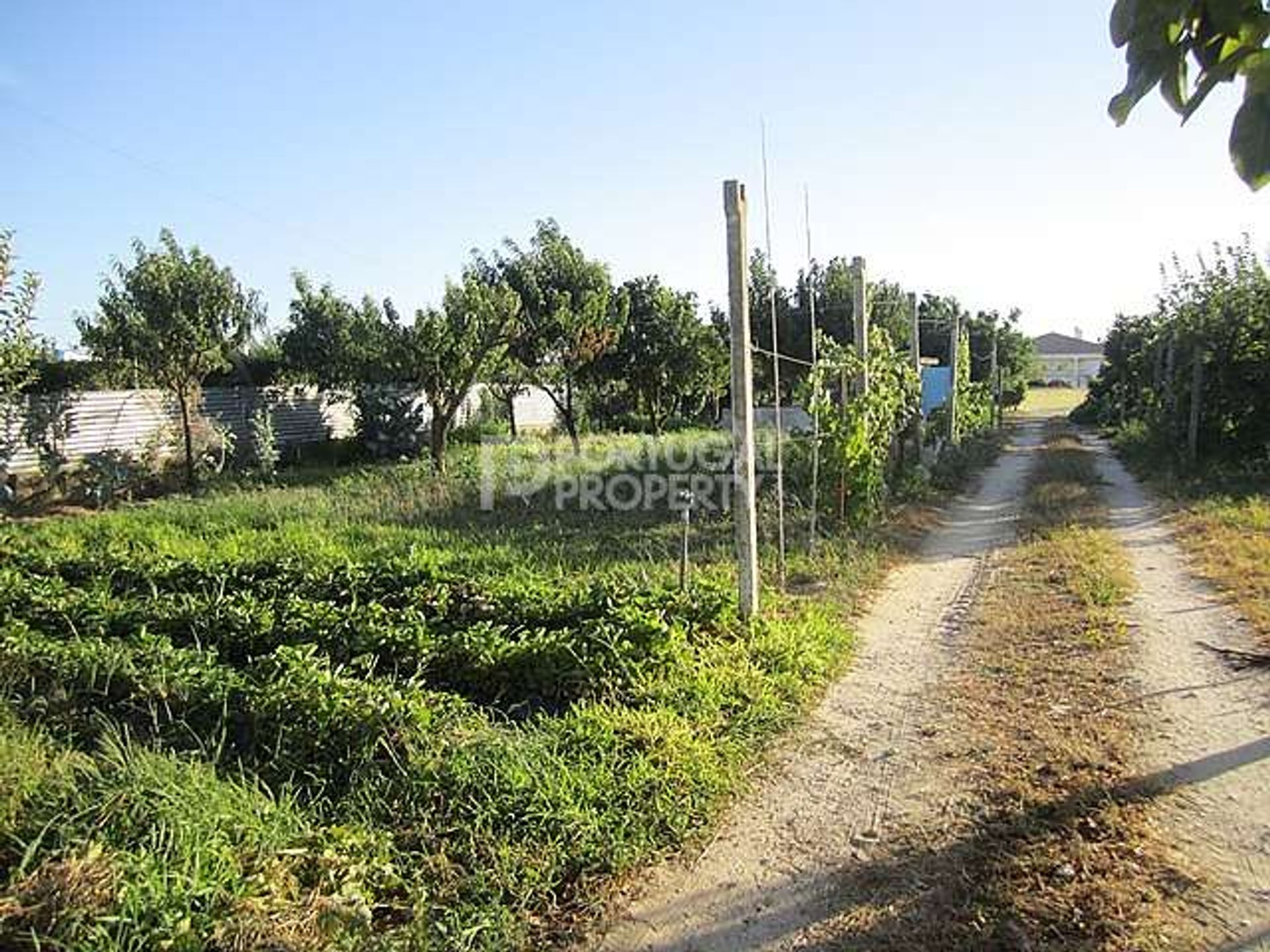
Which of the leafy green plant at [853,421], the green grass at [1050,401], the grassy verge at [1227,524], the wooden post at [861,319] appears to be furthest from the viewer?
the green grass at [1050,401]

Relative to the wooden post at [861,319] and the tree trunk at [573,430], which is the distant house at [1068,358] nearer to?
the tree trunk at [573,430]

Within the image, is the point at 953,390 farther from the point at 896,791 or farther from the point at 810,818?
the point at 810,818

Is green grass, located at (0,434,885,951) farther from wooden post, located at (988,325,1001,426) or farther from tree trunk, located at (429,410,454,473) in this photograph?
wooden post, located at (988,325,1001,426)

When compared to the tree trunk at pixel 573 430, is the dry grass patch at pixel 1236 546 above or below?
below

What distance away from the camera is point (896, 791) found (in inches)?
157

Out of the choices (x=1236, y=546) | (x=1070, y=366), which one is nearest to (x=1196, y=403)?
(x=1236, y=546)

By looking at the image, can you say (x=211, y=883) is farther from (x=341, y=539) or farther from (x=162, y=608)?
(x=341, y=539)

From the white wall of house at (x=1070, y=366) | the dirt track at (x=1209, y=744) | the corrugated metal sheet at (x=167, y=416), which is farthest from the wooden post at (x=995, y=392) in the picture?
the white wall of house at (x=1070, y=366)

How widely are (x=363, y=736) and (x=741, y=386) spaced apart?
3.46 metres

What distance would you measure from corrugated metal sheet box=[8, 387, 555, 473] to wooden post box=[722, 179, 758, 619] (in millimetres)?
13981

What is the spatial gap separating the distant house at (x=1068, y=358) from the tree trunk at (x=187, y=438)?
81925mm

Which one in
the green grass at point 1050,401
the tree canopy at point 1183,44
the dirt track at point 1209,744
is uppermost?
the tree canopy at point 1183,44

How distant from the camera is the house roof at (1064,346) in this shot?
305ft

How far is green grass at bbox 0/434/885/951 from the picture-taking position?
9.73 feet
